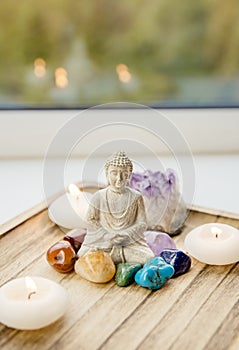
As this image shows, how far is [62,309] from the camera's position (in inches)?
28.2

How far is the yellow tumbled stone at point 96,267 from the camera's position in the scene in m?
0.79

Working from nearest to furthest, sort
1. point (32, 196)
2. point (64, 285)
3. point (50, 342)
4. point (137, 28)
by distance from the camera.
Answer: point (50, 342) < point (64, 285) < point (32, 196) < point (137, 28)

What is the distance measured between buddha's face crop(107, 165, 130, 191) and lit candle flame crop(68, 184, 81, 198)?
0.54 feet

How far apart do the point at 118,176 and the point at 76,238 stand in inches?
4.9

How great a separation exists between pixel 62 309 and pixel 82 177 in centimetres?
41

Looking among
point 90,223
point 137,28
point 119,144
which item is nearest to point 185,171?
point 119,144

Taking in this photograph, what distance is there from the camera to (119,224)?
2.74 ft

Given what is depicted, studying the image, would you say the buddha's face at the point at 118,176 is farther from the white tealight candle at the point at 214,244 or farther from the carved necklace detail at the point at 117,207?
the white tealight candle at the point at 214,244

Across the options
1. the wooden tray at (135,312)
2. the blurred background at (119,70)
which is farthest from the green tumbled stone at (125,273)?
the blurred background at (119,70)

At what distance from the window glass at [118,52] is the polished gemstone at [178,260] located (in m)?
0.51

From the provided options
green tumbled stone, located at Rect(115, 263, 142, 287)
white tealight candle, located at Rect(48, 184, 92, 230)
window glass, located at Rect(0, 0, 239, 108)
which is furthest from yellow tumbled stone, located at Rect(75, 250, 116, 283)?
window glass, located at Rect(0, 0, 239, 108)

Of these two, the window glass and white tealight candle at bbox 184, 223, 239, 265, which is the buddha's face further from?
the window glass

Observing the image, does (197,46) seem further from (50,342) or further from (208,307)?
(50,342)

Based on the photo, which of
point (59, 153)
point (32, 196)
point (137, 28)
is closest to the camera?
point (59, 153)
